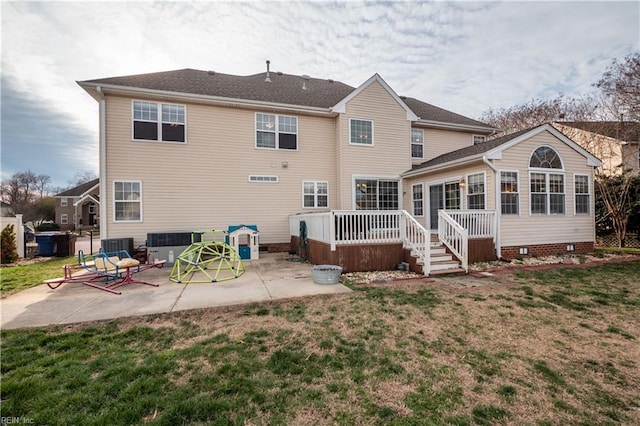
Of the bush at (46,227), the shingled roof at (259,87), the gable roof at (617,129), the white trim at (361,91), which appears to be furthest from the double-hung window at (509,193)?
the bush at (46,227)

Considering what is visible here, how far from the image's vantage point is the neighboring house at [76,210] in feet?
106

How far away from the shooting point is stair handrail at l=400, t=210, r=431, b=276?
23.0 feet

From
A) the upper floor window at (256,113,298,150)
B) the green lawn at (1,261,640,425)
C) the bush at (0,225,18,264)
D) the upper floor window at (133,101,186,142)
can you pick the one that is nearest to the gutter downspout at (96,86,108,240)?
the upper floor window at (133,101,186,142)

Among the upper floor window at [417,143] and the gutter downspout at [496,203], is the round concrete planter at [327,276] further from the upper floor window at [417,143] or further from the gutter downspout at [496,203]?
the upper floor window at [417,143]

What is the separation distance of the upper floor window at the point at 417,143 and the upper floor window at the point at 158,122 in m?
10.4

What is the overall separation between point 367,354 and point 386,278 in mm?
3850

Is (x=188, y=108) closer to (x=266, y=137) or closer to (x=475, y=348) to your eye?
(x=266, y=137)

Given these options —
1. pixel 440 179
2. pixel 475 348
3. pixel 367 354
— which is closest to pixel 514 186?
pixel 440 179

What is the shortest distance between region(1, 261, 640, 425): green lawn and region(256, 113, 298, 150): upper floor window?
8.14 meters

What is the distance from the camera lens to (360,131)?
11.8 m

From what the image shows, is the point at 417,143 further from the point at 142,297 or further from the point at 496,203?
the point at 142,297

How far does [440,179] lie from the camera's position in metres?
11.0

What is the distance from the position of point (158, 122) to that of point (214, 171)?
2.67m

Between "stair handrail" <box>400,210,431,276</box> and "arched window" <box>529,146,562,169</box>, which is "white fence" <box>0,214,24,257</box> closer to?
"stair handrail" <box>400,210,431,276</box>
